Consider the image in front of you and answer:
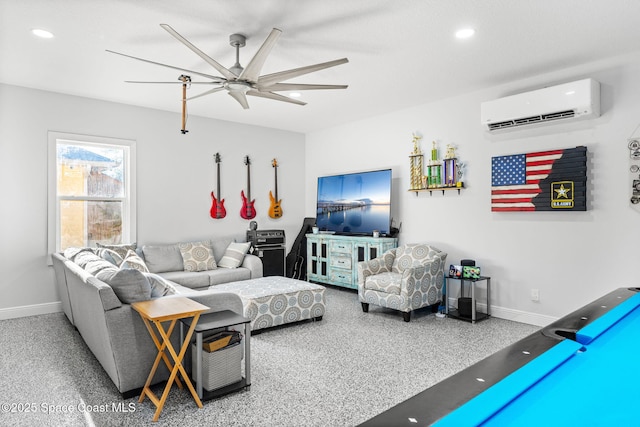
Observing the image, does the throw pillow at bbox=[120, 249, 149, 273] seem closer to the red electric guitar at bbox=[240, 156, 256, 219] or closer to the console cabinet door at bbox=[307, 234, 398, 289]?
the red electric guitar at bbox=[240, 156, 256, 219]

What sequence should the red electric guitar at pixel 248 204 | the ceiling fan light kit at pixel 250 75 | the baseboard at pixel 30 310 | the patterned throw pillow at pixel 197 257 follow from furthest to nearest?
the red electric guitar at pixel 248 204, the patterned throw pillow at pixel 197 257, the baseboard at pixel 30 310, the ceiling fan light kit at pixel 250 75

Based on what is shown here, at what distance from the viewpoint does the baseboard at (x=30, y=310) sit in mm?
4426

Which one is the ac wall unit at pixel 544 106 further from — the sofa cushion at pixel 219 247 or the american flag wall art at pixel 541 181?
the sofa cushion at pixel 219 247

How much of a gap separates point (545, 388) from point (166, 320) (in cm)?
195

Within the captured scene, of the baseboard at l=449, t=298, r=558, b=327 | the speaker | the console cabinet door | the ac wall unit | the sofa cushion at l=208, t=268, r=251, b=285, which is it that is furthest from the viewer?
the speaker

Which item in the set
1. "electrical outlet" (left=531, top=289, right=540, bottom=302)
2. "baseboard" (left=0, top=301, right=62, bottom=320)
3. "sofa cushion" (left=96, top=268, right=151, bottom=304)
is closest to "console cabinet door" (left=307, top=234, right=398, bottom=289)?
"electrical outlet" (left=531, top=289, right=540, bottom=302)

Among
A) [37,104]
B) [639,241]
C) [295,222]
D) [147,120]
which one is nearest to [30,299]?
[37,104]

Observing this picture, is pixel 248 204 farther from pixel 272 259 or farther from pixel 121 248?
pixel 121 248

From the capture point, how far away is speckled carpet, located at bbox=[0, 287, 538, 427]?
90.7 inches

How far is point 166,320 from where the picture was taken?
2275 mm

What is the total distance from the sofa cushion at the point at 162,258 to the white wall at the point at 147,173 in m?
0.33

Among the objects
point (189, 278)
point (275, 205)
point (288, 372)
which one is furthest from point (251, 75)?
point (275, 205)

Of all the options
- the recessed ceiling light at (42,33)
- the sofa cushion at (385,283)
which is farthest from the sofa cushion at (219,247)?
the recessed ceiling light at (42,33)

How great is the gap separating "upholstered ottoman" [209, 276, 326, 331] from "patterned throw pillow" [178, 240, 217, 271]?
39.8 inches
